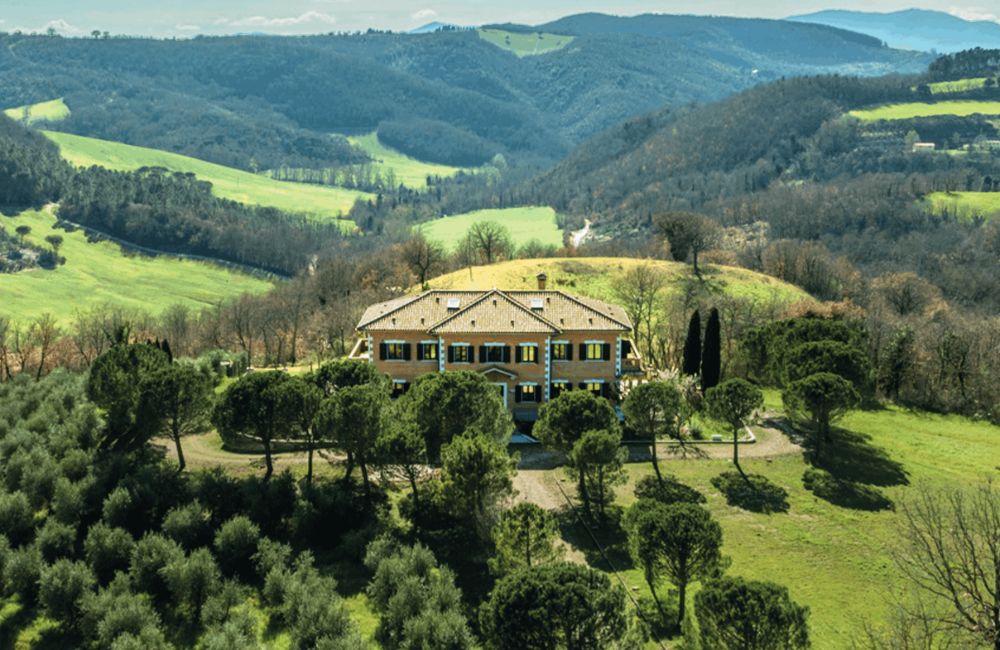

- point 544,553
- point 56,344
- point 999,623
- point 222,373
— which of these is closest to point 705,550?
point 544,553

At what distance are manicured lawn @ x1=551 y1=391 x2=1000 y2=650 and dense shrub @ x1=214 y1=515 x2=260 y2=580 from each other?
19190mm

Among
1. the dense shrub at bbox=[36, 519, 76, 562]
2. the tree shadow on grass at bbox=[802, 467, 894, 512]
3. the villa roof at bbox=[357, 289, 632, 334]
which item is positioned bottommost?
the tree shadow on grass at bbox=[802, 467, 894, 512]

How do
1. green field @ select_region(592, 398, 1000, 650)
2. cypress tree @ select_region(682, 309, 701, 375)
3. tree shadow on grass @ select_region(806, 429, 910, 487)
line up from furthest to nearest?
1. cypress tree @ select_region(682, 309, 701, 375)
2. tree shadow on grass @ select_region(806, 429, 910, 487)
3. green field @ select_region(592, 398, 1000, 650)

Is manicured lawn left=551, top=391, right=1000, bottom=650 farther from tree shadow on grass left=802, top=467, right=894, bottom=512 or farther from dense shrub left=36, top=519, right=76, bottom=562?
dense shrub left=36, top=519, right=76, bottom=562

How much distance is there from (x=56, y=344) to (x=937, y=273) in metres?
163

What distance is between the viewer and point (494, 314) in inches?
2694

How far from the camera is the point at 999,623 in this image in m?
31.8

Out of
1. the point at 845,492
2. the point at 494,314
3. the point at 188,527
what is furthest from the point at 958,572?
the point at 188,527

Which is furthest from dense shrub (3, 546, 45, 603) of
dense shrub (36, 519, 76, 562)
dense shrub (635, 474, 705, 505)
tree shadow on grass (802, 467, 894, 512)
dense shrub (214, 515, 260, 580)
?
tree shadow on grass (802, 467, 894, 512)

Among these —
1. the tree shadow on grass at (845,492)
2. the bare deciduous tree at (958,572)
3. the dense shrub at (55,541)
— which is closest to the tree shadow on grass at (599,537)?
the tree shadow on grass at (845,492)

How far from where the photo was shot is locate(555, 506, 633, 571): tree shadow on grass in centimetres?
4609

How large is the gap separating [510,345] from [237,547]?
28664 millimetres

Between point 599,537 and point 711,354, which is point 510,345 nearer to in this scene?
point 711,354

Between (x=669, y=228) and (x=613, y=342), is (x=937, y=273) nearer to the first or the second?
(x=669, y=228)
